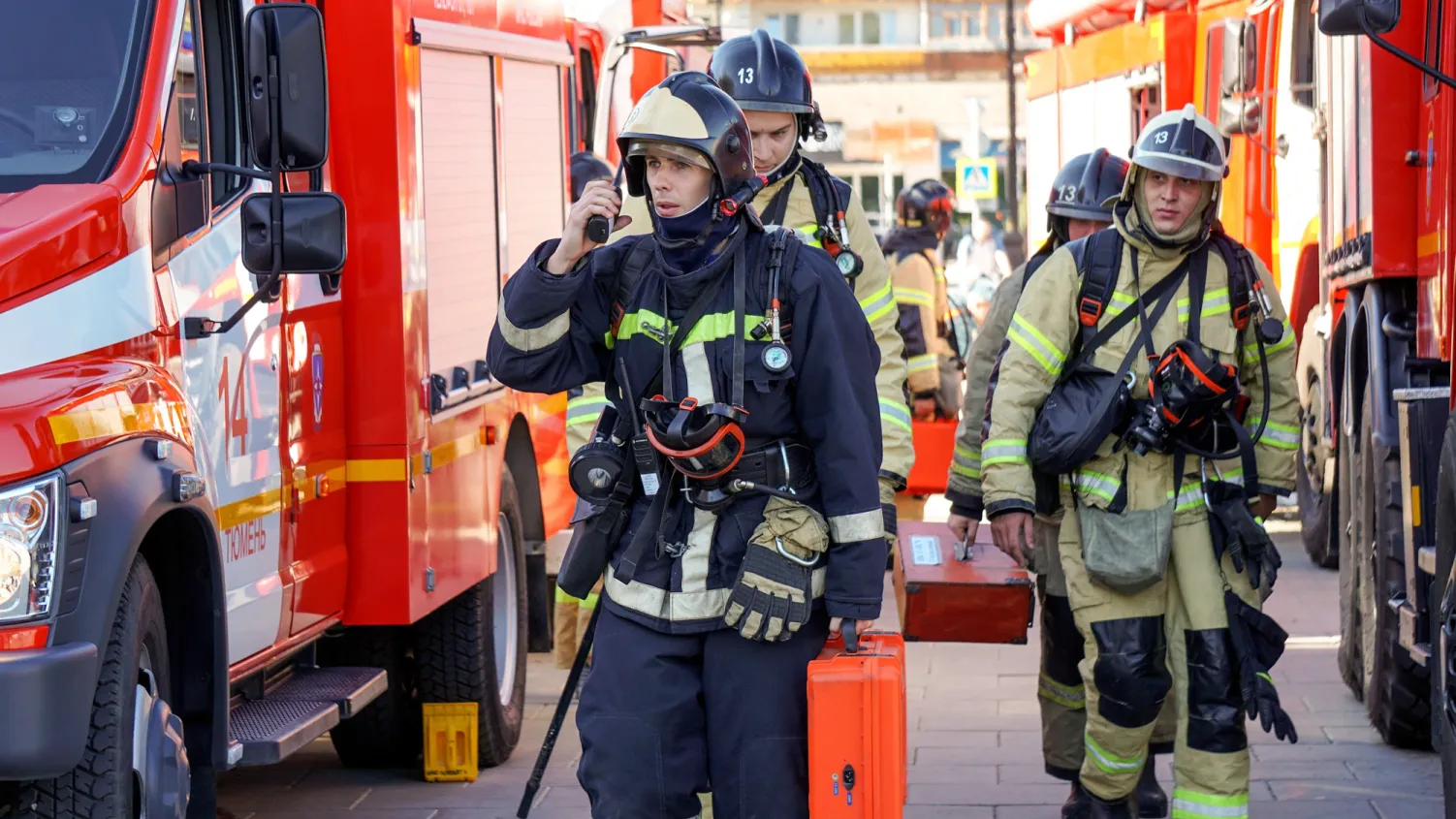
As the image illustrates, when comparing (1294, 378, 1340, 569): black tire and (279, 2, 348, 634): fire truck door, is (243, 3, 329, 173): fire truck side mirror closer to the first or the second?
(279, 2, 348, 634): fire truck door

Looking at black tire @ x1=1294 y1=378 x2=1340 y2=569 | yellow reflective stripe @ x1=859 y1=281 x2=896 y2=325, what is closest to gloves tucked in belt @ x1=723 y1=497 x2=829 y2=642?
yellow reflective stripe @ x1=859 y1=281 x2=896 y2=325

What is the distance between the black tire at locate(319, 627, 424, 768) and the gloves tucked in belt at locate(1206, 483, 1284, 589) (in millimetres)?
2830

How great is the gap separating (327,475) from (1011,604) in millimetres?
1969

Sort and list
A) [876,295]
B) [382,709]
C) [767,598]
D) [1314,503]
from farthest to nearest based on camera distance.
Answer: [1314,503], [382,709], [876,295], [767,598]

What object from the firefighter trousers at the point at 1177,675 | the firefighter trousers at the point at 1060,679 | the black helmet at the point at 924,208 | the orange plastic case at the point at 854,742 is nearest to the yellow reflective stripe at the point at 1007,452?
the firefighter trousers at the point at 1177,675

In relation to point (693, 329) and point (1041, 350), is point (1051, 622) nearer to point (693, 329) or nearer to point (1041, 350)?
point (1041, 350)

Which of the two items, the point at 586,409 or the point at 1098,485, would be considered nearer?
the point at 586,409

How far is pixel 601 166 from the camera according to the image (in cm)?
952

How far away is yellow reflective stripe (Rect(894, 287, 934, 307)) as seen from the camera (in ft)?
34.5

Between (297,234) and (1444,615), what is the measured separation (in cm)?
292

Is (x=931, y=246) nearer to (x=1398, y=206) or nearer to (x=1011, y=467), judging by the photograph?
(x=1398, y=206)

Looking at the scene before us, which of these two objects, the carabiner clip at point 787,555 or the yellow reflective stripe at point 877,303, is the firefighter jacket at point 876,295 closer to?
the yellow reflective stripe at point 877,303

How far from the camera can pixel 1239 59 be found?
12.0 metres

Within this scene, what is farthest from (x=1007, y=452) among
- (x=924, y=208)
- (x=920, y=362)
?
(x=924, y=208)
